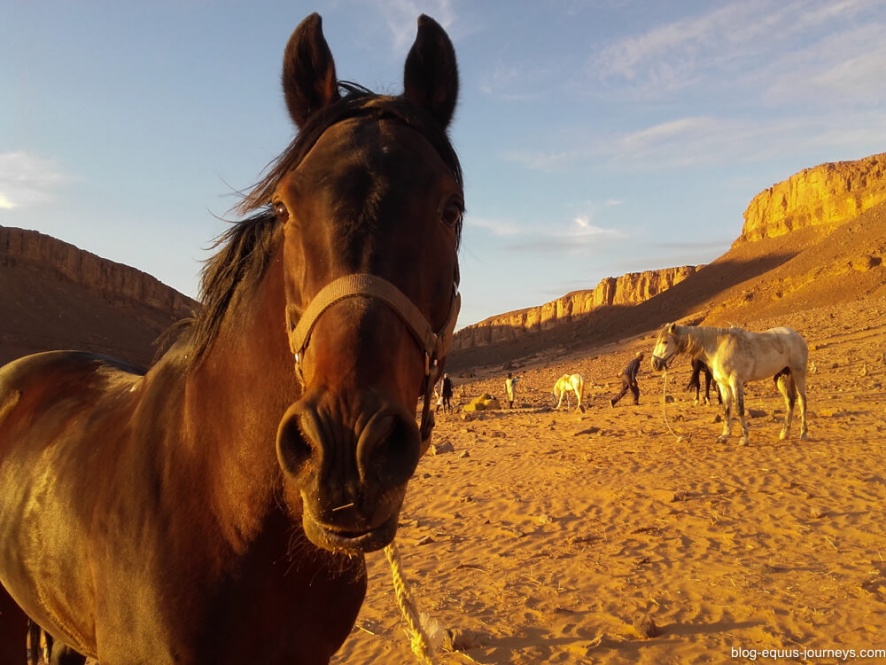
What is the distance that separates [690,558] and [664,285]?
10730 cm

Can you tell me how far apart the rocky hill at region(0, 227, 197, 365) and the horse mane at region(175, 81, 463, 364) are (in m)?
45.6

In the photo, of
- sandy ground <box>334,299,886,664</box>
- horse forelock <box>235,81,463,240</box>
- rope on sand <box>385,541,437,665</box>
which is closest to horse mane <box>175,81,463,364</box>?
horse forelock <box>235,81,463,240</box>

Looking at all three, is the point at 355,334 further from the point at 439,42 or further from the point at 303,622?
the point at 439,42

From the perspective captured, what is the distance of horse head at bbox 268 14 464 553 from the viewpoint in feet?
4.19

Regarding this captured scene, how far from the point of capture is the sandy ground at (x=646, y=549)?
445cm

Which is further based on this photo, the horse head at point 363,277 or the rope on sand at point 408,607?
the rope on sand at point 408,607

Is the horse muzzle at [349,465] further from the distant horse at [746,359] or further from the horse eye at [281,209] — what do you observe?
the distant horse at [746,359]

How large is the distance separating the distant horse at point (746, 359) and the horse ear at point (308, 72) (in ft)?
40.1

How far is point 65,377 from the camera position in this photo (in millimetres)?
3271

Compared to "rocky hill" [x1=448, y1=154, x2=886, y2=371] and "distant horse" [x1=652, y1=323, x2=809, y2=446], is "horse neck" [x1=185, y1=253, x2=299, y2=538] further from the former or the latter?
"rocky hill" [x1=448, y1=154, x2=886, y2=371]

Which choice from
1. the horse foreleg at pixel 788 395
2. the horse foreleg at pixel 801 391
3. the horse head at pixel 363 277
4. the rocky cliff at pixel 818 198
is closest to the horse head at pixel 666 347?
the horse foreleg at pixel 788 395

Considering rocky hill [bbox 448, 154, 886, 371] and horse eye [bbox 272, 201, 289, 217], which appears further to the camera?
rocky hill [bbox 448, 154, 886, 371]

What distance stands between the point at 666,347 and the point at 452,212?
1281 cm

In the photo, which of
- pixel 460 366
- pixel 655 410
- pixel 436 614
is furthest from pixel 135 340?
pixel 436 614
